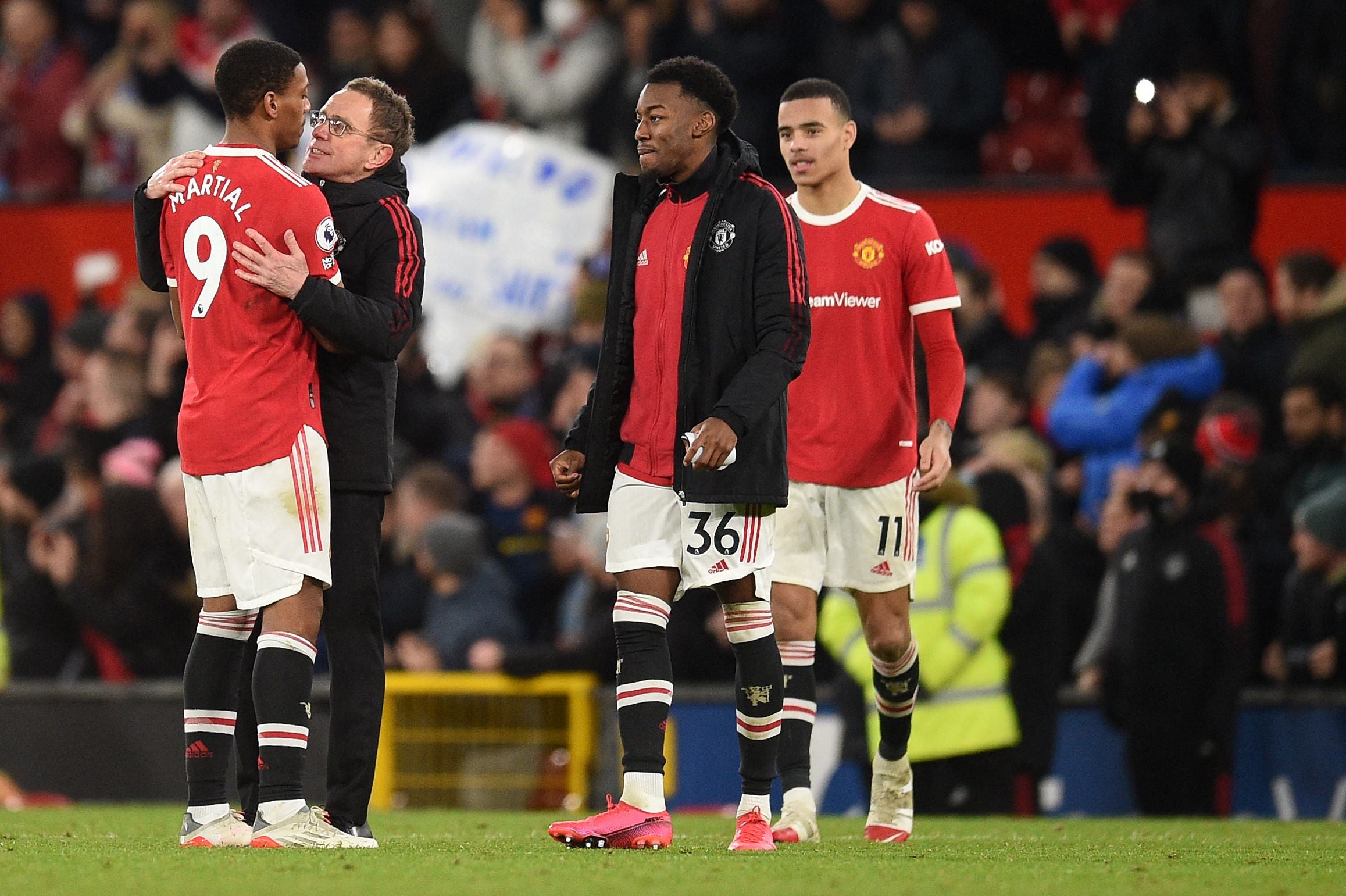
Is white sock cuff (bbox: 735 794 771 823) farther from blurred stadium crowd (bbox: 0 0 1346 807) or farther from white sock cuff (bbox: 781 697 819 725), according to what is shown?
blurred stadium crowd (bbox: 0 0 1346 807)

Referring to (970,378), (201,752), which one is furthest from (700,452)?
(970,378)

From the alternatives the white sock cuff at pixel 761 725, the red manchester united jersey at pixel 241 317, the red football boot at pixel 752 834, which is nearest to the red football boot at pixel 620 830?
the red football boot at pixel 752 834

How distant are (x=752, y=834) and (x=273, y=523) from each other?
1.70m

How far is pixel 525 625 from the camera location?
11344mm

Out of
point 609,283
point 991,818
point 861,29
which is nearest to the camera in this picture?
point 609,283

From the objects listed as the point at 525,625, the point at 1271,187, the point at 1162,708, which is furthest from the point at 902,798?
the point at 1271,187

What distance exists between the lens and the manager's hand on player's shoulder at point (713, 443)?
20.0ft

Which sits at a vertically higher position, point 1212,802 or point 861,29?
point 861,29

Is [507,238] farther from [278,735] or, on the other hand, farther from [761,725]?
[278,735]

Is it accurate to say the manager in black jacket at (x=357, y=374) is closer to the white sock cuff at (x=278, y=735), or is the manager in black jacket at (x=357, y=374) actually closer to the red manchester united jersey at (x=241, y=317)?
the red manchester united jersey at (x=241, y=317)

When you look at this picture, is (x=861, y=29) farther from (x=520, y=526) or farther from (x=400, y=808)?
(x=400, y=808)

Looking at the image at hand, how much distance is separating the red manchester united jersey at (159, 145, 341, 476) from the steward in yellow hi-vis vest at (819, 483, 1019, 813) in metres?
3.76

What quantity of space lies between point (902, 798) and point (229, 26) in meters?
10.5

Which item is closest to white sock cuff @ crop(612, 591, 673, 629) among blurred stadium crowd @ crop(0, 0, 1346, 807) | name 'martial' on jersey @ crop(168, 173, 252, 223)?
name 'martial' on jersey @ crop(168, 173, 252, 223)
